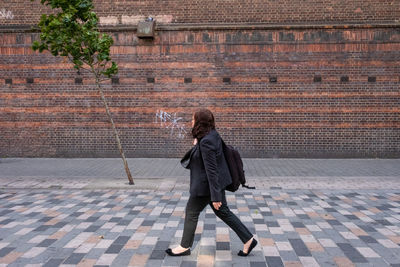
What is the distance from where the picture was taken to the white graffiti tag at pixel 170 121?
40.1 ft

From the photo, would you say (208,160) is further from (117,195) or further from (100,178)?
(100,178)

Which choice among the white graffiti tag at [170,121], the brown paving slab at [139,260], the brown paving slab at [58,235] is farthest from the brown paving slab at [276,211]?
the white graffiti tag at [170,121]

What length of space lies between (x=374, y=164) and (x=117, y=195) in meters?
8.29

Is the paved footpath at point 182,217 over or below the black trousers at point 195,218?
below

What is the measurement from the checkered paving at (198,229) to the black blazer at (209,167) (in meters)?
0.86

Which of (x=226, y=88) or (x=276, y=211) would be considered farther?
(x=226, y=88)

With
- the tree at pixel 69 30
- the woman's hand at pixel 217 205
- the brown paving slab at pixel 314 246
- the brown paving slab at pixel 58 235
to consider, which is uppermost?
the tree at pixel 69 30

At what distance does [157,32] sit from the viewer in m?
12.1

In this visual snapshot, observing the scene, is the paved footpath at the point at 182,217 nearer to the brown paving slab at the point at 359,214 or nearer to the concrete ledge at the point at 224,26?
the brown paving slab at the point at 359,214

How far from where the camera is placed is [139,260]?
3840 millimetres

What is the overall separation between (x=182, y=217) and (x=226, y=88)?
7.33m

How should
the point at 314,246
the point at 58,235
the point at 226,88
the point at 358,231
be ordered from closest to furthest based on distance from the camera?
1. the point at 314,246
2. the point at 58,235
3. the point at 358,231
4. the point at 226,88

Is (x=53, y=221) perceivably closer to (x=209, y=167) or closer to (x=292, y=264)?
(x=209, y=167)

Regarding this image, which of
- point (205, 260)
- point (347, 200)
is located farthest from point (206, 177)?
point (347, 200)
